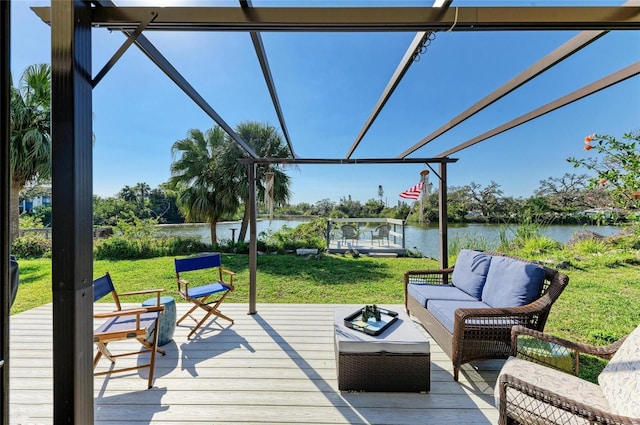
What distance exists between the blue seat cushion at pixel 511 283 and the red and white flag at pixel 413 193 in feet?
6.26

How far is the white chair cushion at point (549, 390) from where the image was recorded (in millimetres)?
1274

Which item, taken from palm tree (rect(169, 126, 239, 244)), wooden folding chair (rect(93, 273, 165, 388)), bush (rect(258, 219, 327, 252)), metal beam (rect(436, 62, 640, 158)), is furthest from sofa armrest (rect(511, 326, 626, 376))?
palm tree (rect(169, 126, 239, 244))

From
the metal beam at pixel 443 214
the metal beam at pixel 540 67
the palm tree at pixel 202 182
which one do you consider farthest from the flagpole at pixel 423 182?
the palm tree at pixel 202 182

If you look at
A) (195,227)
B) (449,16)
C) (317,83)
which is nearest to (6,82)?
(449,16)

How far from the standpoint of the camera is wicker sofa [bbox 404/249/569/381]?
82.7 inches

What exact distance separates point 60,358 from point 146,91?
463 centimetres

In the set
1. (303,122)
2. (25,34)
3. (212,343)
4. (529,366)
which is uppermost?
(303,122)

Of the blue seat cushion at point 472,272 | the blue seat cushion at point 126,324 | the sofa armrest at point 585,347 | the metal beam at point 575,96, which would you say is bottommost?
the blue seat cushion at point 126,324

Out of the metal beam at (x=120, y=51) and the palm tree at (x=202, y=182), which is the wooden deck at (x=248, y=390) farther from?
the palm tree at (x=202, y=182)

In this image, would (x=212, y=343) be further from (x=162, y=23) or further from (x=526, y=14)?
(x=526, y=14)

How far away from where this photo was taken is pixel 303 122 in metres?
4.40

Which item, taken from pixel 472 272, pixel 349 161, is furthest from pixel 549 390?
pixel 349 161

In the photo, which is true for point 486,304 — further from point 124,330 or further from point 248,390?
point 124,330

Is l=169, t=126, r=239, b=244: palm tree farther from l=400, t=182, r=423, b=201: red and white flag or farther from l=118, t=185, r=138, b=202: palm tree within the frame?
l=400, t=182, r=423, b=201: red and white flag
